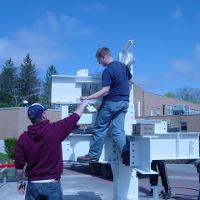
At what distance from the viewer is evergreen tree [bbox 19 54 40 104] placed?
260ft

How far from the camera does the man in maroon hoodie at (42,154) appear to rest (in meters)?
5.20

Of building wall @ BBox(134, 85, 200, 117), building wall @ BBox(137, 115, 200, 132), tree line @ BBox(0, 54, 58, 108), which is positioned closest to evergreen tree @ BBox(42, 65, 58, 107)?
tree line @ BBox(0, 54, 58, 108)

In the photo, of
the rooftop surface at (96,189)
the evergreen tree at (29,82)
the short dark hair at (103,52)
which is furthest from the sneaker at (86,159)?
the evergreen tree at (29,82)

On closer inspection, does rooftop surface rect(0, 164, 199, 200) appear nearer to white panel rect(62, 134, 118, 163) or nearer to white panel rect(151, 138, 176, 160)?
white panel rect(62, 134, 118, 163)

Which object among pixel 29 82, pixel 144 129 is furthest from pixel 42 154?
pixel 29 82

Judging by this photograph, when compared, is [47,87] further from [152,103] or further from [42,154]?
[42,154]

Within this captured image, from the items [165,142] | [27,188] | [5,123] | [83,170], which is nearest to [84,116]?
[165,142]

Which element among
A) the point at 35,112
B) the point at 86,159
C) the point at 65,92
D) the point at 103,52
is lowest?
the point at 86,159

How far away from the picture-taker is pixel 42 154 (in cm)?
520

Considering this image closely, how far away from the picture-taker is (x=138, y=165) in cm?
762

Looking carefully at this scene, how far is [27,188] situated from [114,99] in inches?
102

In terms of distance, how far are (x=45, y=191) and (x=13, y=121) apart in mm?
32660

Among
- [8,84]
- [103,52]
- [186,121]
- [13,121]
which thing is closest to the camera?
[103,52]

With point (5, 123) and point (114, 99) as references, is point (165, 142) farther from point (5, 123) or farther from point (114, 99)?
point (5, 123)
